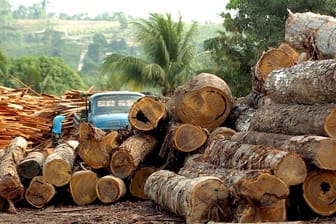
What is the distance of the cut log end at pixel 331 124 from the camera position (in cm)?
1026

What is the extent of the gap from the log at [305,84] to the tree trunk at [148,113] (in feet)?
9.84

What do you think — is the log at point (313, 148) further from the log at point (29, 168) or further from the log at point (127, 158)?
the log at point (29, 168)

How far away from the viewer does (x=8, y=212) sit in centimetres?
1409

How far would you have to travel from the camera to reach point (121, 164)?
14.5 m

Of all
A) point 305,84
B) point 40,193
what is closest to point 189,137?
point 40,193

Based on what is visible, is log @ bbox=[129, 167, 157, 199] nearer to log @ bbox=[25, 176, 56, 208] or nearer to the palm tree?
log @ bbox=[25, 176, 56, 208]

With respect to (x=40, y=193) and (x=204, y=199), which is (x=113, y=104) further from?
(x=204, y=199)

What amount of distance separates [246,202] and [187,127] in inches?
171

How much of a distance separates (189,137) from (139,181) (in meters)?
1.59

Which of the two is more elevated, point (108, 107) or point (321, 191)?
point (321, 191)

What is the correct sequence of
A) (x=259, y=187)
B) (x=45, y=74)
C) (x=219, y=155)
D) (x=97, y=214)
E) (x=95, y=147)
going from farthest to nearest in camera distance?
(x=45, y=74) < (x=95, y=147) < (x=97, y=214) < (x=219, y=155) < (x=259, y=187)

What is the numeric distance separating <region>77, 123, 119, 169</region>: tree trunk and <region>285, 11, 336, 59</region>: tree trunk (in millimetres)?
4131

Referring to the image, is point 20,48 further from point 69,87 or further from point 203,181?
point 203,181

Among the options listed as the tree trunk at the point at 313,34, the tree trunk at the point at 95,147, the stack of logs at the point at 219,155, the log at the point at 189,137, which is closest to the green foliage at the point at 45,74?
the stack of logs at the point at 219,155
